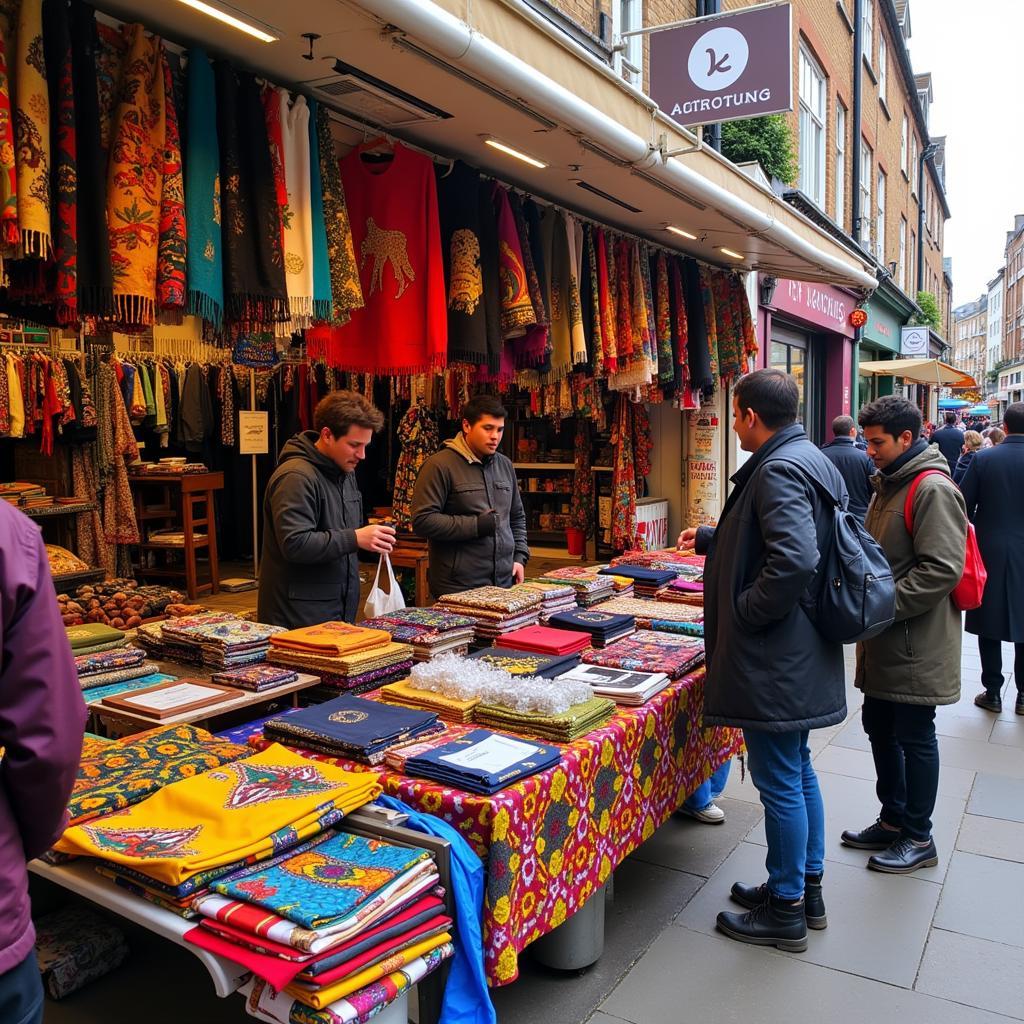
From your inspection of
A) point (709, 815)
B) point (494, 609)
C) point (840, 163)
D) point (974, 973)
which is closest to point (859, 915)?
point (974, 973)

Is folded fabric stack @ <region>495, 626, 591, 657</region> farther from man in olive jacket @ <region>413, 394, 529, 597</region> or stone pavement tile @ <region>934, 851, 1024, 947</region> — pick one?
stone pavement tile @ <region>934, 851, 1024, 947</region>

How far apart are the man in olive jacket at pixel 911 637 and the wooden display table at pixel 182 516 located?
683 centimetres

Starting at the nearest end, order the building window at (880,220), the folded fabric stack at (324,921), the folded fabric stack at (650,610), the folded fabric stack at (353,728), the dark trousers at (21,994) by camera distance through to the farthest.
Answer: the dark trousers at (21,994) < the folded fabric stack at (324,921) < the folded fabric stack at (353,728) < the folded fabric stack at (650,610) < the building window at (880,220)

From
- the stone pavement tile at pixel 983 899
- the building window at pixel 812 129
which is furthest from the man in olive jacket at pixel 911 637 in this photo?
the building window at pixel 812 129

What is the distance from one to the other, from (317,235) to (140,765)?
2.08 m

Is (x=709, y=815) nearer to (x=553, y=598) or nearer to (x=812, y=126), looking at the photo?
(x=553, y=598)

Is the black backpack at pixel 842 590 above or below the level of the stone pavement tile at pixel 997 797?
above

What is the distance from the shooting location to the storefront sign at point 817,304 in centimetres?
1061

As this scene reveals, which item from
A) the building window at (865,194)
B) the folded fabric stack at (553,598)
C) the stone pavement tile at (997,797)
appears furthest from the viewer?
the building window at (865,194)

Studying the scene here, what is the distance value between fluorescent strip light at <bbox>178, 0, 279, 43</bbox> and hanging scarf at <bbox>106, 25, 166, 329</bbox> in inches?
10.4

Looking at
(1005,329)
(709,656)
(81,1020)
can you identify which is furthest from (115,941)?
(1005,329)

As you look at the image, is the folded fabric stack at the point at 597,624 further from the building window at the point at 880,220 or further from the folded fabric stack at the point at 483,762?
the building window at the point at 880,220

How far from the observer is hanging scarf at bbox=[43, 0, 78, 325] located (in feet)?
8.38

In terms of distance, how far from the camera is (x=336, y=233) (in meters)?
3.52
